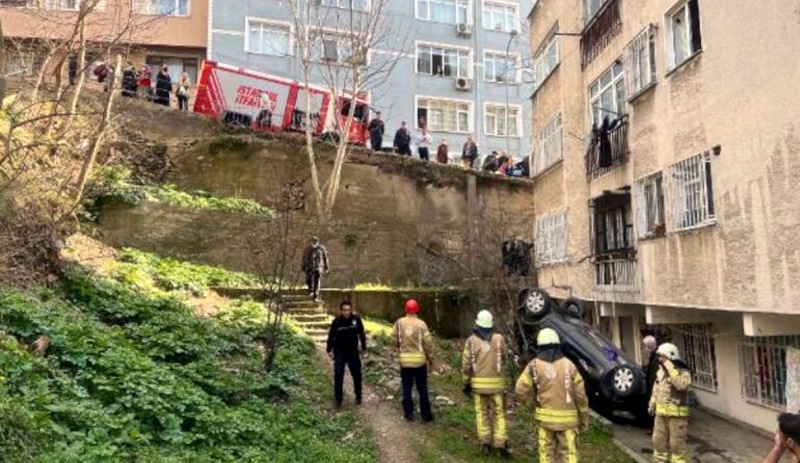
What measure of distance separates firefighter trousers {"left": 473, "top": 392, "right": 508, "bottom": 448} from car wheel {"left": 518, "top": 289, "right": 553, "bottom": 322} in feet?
13.4

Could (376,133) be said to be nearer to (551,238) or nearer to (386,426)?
(551,238)

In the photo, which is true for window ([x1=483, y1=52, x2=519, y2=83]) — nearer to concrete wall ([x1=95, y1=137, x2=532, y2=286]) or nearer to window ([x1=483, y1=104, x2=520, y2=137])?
window ([x1=483, y1=104, x2=520, y2=137])

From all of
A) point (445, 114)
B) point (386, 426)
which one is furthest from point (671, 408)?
point (445, 114)

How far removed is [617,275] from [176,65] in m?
24.4

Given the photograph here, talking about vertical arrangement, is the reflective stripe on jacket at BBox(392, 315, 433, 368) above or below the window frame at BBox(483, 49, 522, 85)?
below

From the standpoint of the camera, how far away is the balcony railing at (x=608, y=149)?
547 inches

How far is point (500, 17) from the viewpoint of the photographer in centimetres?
3653

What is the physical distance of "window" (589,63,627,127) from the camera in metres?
14.3

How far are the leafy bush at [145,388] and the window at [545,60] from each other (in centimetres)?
1079

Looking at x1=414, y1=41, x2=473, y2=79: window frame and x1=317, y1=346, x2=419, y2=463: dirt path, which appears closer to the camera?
x1=317, y1=346, x2=419, y2=463: dirt path

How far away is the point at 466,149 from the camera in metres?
27.8

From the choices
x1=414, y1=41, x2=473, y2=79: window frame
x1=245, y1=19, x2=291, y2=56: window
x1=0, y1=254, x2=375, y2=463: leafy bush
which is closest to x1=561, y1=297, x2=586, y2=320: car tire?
x1=0, y1=254, x2=375, y2=463: leafy bush

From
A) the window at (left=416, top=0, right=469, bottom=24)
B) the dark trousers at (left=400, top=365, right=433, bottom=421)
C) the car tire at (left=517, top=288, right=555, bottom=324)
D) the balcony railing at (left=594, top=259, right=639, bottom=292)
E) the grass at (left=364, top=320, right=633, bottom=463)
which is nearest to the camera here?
the grass at (left=364, top=320, right=633, bottom=463)

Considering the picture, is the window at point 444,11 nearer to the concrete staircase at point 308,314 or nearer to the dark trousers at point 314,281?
the dark trousers at point 314,281
